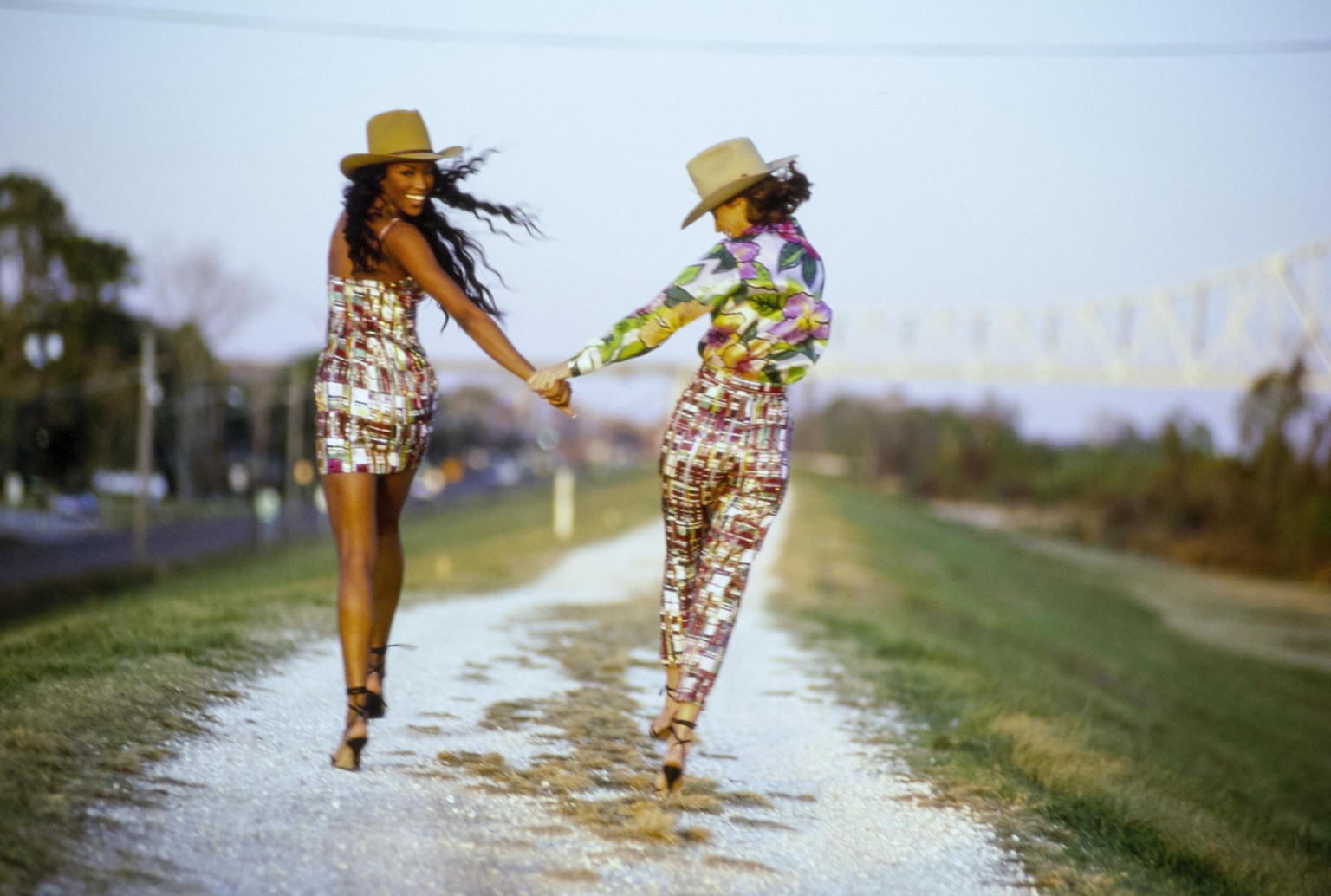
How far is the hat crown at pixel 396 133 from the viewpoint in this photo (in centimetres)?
479

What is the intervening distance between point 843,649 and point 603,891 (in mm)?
6550

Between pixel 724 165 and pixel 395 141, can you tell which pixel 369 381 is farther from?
pixel 724 165

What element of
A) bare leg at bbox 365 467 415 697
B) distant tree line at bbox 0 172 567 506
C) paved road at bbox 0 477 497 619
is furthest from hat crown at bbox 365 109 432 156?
distant tree line at bbox 0 172 567 506

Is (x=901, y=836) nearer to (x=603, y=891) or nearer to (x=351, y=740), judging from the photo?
(x=603, y=891)

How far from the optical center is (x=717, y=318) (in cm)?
470

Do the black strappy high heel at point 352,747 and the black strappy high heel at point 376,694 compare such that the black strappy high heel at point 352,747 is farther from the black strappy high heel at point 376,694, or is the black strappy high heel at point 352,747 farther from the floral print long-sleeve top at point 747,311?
the floral print long-sleeve top at point 747,311

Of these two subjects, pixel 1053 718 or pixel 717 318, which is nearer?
pixel 717 318

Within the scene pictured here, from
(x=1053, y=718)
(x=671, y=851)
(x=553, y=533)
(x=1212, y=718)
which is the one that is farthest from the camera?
(x=553, y=533)

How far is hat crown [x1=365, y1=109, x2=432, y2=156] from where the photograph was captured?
479cm

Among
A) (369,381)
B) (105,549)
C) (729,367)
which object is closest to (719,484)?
(729,367)

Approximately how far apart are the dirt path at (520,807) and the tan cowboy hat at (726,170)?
1.90m

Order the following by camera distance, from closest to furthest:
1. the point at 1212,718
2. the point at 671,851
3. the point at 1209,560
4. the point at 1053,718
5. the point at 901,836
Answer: the point at 671,851, the point at 901,836, the point at 1053,718, the point at 1212,718, the point at 1209,560

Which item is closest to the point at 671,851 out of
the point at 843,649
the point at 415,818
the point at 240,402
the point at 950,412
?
the point at 415,818

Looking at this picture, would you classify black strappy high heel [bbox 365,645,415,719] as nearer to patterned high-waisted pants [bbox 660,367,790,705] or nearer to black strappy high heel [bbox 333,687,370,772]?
black strappy high heel [bbox 333,687,370,772]
